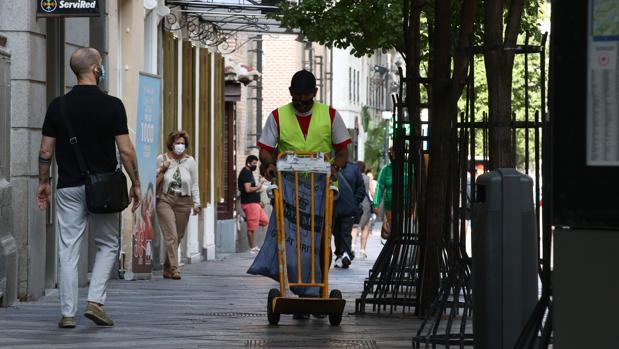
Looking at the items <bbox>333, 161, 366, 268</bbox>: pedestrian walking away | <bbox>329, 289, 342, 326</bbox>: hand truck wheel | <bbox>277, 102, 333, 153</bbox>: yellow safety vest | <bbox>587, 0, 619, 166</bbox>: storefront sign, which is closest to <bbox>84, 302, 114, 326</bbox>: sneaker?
<bbox>329, 289, 342, 326</bbox>: hand truck wheel

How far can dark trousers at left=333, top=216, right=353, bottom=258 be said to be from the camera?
2367 cm

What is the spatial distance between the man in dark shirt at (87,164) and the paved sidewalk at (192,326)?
295 mm

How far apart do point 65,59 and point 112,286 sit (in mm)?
2706

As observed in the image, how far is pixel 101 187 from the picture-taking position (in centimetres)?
1178

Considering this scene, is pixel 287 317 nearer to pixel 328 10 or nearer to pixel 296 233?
pixel 296 233

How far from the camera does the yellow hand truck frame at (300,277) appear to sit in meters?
12.0

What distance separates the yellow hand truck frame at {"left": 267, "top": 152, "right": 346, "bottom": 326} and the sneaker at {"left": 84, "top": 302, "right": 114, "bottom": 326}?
120 centimetres

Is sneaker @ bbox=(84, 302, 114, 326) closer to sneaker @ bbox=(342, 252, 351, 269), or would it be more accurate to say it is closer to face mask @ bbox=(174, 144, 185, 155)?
face mask @ bbox=(174, 144, 185, 155)

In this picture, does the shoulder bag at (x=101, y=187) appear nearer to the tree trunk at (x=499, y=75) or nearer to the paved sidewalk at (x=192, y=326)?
the paved sidewalk at (x=192, y=326)

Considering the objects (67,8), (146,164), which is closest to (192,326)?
(67,8)

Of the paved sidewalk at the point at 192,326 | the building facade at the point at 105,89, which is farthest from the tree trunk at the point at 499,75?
the building facade at the point at 105,89

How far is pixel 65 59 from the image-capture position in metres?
17.3

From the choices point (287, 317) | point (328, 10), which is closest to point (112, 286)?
point (287, 317)

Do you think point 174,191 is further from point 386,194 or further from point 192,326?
point 192,326
